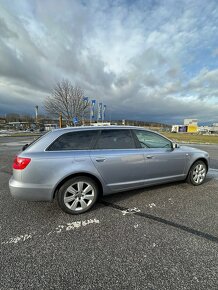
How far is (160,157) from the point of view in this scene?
3.91 m

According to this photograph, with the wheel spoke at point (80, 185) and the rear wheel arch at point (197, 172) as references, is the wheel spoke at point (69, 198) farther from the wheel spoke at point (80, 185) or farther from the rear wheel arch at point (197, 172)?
the rear wheel arch at point (197, 172)

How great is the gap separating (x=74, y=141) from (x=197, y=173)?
3.47 meters

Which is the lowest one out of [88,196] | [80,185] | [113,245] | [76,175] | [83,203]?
[113,245]

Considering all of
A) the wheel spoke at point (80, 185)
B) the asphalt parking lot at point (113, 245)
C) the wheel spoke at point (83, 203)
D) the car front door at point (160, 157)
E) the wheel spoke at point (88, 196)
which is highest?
the car front door at point (160, 157)

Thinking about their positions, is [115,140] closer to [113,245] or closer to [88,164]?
[88,164]

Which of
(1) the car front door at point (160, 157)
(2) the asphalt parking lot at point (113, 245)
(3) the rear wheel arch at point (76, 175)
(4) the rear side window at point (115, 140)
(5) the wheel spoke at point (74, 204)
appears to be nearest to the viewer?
(2) the asphalt parking lot at point (113, 245)

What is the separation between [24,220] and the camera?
2.98 m

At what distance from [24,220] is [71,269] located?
1.45 metres

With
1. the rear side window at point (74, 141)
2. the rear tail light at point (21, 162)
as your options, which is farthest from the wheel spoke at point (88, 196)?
the rear tail light at point (21, 162)

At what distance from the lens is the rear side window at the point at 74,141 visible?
3.12 m

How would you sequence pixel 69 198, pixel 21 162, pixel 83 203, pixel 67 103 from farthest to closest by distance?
pixel 67 103 → pixel 83 203 → pixel 69 198 → pixel 21 162

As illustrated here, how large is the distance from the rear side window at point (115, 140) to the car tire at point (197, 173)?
Answer: 2008mm

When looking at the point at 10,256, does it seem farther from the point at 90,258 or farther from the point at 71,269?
the point at 90,258

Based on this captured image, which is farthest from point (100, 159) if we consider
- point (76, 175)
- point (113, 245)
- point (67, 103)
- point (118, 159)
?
point (67, 103)
